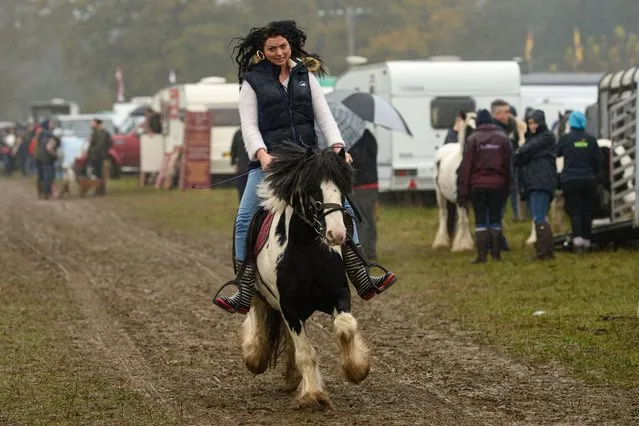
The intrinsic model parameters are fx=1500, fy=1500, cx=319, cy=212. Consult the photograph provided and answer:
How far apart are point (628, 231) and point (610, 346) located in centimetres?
812

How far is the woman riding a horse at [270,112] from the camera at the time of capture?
929 cm

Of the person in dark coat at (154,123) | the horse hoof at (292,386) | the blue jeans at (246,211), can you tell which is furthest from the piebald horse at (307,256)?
the person in dark coat at (154,123)

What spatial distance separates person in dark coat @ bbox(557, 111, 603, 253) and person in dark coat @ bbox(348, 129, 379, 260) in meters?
2.31

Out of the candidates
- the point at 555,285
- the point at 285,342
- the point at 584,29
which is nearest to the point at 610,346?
the point at 285,342

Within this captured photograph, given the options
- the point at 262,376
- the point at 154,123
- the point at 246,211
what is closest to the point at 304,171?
the point at 246,211

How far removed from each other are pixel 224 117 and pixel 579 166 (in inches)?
860

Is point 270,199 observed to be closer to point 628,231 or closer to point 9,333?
point 9,333

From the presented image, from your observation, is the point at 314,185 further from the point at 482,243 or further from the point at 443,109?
the point at 443,109

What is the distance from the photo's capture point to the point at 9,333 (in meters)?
12.7

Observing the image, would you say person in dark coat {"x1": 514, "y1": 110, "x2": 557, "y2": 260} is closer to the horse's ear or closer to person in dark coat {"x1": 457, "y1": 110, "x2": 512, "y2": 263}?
person in dark coat {"x1": 457, "y1": 110, "x2": 512, "y2": 263}

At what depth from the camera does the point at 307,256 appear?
8789 mm

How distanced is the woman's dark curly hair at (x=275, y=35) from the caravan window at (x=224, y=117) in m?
29.5

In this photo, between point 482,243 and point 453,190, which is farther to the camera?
point 453,190

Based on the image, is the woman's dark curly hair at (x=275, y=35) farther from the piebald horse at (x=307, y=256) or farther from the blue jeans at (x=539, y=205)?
the blue jeans at (x=539, y=205)
